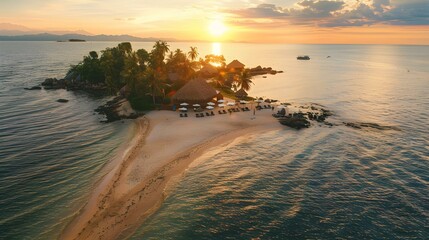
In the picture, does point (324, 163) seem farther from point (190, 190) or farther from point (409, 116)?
point (409, 116)

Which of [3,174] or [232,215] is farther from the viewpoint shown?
[3,174]

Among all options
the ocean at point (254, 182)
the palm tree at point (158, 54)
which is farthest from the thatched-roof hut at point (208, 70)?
the ocean at point (254, 182)

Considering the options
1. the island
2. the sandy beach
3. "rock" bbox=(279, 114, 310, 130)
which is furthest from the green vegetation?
"rock" bbox=(279, 114, 310, 130)

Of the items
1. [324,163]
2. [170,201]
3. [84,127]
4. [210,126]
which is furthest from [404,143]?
[84,127]

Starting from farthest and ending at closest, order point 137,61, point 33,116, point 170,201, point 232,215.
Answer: point 137,61 < point 33,116 < point 170,201 < point 232,215

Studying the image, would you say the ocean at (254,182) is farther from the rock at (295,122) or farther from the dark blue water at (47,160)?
the rock at (295,122)

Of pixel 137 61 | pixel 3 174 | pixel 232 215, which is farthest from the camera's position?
pixel 137 61

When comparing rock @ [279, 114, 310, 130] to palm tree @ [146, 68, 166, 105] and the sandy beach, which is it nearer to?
the sandy beach
